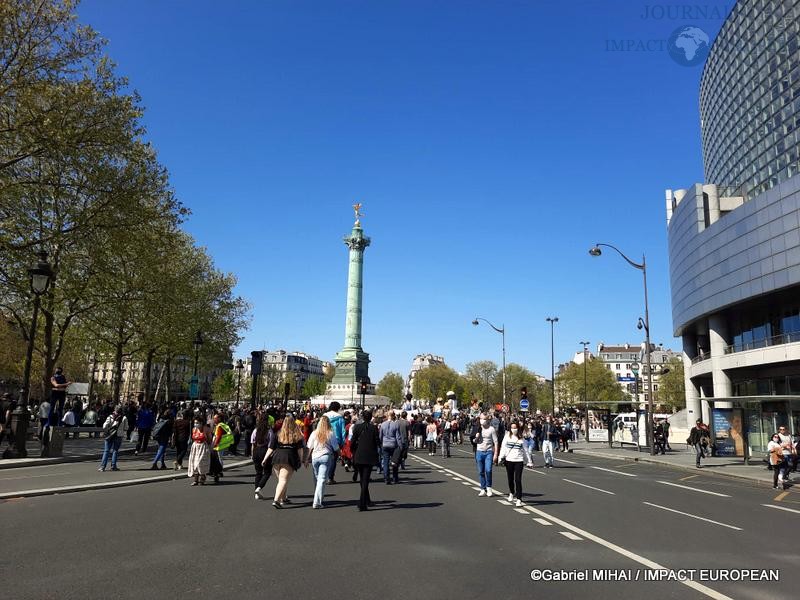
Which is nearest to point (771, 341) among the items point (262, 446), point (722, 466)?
point (722, 466)

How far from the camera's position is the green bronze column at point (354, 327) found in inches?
3152

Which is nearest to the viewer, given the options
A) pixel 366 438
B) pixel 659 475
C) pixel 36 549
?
pixel 36 549

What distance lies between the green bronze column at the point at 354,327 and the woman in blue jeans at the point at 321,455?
68.3 m

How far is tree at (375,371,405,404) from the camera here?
516ft

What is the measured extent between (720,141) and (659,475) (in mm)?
57461

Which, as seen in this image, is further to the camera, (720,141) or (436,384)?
(436,384)

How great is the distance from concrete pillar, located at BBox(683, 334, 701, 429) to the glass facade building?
16.2m

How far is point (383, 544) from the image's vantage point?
7.75 metres

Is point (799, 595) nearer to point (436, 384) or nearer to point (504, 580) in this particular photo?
point (504, 580)

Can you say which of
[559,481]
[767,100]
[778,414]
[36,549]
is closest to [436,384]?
[767,100]

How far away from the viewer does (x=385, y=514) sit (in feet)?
33.7

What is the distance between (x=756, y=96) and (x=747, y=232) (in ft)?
61.3

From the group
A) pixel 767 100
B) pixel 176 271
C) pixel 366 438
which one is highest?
pixel 767 100

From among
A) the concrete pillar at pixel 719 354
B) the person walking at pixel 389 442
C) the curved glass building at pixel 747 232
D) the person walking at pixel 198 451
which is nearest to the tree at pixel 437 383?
the curved glass building at pixel 747 232
